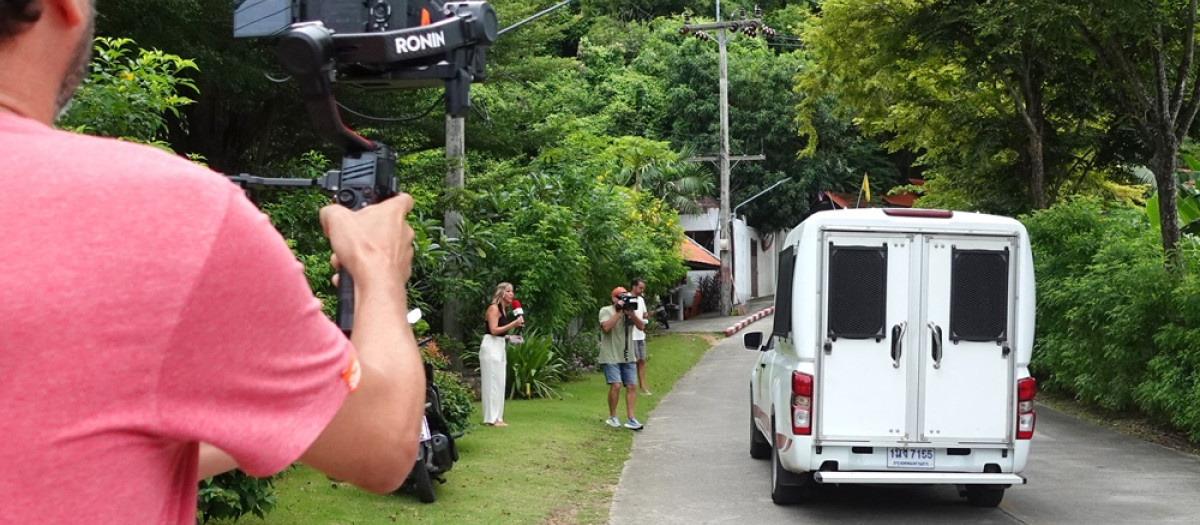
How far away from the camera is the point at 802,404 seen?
406 inches

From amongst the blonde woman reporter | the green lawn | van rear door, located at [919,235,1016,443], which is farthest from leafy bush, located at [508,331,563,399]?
van rear door, located at [919,235,1016,443]

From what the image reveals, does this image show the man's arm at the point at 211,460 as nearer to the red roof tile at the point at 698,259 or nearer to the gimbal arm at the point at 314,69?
the gimbal arm at the point at 314,69

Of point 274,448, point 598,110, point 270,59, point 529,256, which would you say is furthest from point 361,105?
point 598,110

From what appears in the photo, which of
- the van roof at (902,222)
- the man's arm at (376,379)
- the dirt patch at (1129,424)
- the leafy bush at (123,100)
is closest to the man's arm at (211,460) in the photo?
the man's arm at (376,379)

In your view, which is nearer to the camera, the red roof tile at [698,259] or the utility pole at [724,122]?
the utility pole at [724,122]

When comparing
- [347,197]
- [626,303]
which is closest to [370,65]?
[347,197]

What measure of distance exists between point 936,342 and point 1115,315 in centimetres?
734

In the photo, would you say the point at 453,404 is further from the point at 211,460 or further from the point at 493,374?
the point at 211,460

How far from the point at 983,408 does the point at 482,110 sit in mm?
12722

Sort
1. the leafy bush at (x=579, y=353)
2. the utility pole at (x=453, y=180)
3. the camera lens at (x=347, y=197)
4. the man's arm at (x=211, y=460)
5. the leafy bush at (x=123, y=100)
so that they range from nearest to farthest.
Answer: the man's arm at (x=211, y=460), the camera lens at (x=347, y=197), the leafy bush at (x=123, y=100), the utility pole at (x=453, y=180), the leafy bush at (x=579, y=353)

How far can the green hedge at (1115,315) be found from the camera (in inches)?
599

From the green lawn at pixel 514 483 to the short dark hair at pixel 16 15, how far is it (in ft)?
25.8

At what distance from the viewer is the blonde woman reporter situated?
15.2m

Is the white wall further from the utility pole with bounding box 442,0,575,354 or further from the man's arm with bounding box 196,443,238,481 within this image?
the man's arm with bounding box 196,443,238,481
